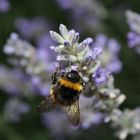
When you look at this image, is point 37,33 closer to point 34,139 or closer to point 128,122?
point 34,139

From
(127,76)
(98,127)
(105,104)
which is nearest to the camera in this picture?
(105,104)

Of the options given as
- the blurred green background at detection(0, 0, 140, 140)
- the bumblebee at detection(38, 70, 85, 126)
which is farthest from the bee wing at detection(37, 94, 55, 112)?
the blurred green background at detection(0, 0, 140, 140)

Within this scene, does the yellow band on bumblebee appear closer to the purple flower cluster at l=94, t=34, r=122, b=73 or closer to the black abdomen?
the black abdomen

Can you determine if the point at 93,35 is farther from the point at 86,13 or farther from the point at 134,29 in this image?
the point at 134,29

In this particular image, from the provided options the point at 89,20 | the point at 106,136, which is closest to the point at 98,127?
the point at 106,136

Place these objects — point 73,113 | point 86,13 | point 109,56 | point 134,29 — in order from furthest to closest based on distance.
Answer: point 86,13 → point 109,56 → point 134,29 → point 73,113

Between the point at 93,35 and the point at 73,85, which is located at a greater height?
the point at 93,35

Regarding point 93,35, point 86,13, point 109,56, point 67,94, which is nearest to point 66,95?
point 67,94
